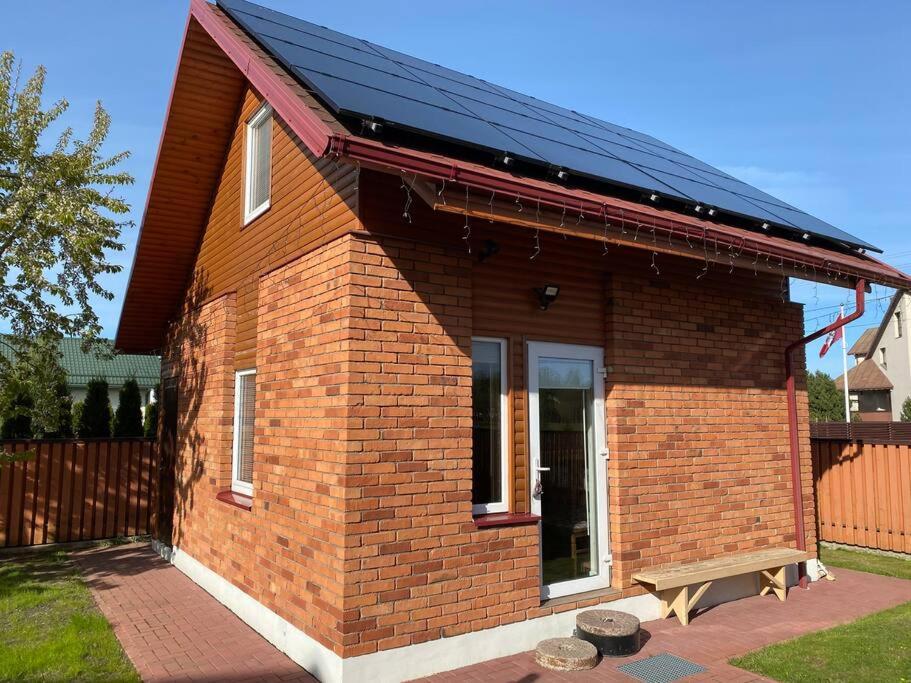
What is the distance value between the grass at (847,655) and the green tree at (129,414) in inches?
485

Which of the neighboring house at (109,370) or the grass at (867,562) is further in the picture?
the neighboring house at (109,370)

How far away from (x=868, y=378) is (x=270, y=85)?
45505mm

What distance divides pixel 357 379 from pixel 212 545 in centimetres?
383

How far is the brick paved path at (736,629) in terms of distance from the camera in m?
4.78

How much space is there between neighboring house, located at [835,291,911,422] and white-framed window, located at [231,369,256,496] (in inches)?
1486

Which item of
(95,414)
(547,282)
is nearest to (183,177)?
(547,282)

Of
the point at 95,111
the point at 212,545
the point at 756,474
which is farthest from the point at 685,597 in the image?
the point at 95,111

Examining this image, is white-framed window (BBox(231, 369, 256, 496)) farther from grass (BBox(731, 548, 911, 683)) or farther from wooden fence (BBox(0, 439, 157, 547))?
grass (BBox(731, 548, 911, 683))

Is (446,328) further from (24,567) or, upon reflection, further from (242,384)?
(24,567)

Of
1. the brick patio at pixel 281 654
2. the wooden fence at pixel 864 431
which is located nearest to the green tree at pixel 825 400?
the wooden fence at pixel 864 431

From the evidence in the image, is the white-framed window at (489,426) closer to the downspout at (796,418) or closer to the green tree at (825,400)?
the downspout at (796,418)

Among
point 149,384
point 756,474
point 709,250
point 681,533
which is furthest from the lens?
point 149,384

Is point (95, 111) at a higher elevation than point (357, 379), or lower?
higher

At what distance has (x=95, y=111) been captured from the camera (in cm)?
1078
